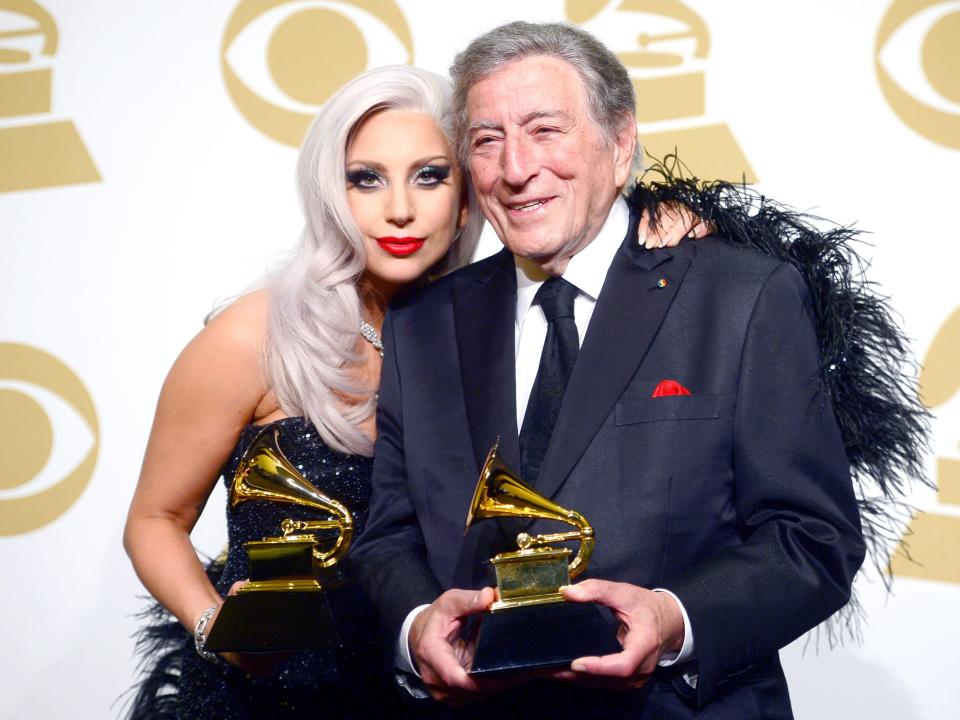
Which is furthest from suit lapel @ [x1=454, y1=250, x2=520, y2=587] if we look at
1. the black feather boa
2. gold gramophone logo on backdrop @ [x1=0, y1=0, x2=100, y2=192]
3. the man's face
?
gold gramophone logo on backdrop @ [x1=0, y1=0, x2=100, y2=192]

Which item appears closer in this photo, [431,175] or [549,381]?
[549,381]

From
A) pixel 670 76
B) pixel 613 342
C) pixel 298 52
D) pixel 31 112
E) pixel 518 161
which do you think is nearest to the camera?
pixel 613 342

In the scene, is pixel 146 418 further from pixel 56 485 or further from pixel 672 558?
pixel 672 558

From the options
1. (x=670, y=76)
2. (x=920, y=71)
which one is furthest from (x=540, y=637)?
(x=920, y=71)

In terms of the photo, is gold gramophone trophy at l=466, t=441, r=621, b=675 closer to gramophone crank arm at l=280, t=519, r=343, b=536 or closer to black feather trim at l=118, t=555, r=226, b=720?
gramophone crank arm at l=280, t=519, r=343, b=536

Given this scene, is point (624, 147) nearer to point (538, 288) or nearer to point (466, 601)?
point (538, 288)

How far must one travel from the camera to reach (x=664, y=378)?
1.98 m

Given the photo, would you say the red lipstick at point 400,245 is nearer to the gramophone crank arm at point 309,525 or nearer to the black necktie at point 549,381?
the black necktie at point 549,381

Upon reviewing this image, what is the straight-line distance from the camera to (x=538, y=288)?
2193 mm

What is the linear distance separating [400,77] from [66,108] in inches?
63.5

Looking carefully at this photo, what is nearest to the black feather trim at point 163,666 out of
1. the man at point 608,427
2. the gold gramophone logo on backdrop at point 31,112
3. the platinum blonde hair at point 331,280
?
the platinum blonde hair at point 331,280

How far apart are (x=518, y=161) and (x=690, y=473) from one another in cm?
63

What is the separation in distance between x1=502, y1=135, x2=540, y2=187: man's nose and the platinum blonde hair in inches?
16.3

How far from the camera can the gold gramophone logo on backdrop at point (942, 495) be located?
10.5 feet
